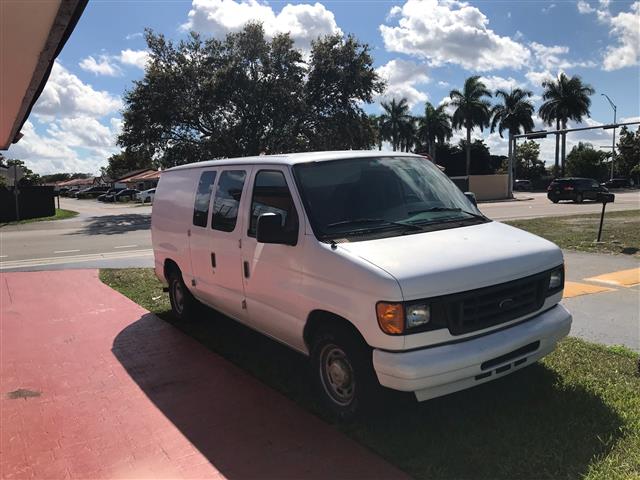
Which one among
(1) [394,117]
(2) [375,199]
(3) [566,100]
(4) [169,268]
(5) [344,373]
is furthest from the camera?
(1) [394,117]

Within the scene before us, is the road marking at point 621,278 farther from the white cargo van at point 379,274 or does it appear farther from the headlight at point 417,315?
the headlight at point 417,315

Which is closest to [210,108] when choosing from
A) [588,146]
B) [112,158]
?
[588,146]

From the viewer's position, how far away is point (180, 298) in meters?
6.77

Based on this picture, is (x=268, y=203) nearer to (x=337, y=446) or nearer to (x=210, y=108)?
(x=337, y=446)

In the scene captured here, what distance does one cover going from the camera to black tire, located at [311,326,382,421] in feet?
11.8

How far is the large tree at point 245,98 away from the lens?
31750 mm

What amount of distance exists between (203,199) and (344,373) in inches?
110

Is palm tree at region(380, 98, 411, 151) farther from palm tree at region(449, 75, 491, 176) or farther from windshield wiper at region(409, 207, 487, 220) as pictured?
windshield wiper at region(409, 207, 487, 220)

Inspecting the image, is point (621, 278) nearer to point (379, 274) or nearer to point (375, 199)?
point (375, 199)

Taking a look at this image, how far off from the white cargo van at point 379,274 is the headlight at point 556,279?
0.02 m

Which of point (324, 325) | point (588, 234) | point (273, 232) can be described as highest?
point (273, 232)

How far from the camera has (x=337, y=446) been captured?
3.58m

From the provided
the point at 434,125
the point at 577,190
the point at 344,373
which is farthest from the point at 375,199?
the point at 434,125

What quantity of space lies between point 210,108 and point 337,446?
3062cm
